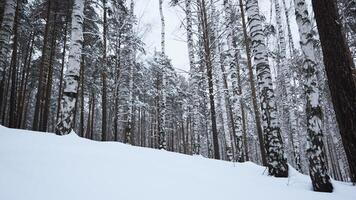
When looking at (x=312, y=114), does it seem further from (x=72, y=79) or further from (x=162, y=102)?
(x=162, y=102)

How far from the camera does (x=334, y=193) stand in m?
3.83

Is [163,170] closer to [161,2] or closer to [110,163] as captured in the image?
[110,163]

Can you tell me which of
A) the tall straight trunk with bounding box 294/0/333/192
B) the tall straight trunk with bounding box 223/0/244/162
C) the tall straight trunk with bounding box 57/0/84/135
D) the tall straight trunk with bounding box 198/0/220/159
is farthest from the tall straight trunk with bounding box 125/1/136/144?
the tall straight trunk with bounding box 294/0/333/192

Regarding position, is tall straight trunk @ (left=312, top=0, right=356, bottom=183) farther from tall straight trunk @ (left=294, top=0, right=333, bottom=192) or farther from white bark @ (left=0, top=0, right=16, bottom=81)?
white bark @ (left=0, top=0, right=16, bottom=81)

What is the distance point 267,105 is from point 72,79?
539 centimetres

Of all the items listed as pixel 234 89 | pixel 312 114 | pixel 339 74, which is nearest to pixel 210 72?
pixel 234 89

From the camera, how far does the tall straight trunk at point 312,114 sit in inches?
161

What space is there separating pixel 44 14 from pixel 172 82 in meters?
13.3

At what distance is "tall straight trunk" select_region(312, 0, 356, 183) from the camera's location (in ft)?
11.0

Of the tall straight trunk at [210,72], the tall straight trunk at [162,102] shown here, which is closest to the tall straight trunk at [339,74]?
the tall straight trunk at [210,72]

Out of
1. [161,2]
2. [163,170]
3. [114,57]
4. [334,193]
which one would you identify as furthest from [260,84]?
[161,2]

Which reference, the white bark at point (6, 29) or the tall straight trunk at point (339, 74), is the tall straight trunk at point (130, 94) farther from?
the tall straight trunk at point (339, 74)

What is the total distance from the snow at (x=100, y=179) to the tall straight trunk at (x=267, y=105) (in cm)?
91

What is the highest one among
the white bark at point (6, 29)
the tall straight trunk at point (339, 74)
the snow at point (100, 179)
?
the white bark at point (6, 29)
